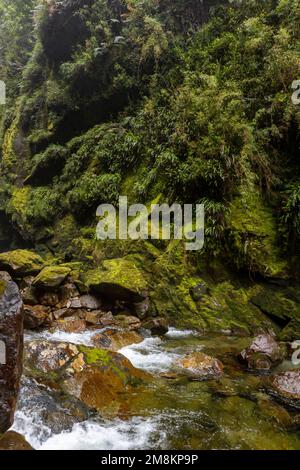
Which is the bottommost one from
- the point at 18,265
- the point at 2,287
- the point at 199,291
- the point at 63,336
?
the point at 63,336

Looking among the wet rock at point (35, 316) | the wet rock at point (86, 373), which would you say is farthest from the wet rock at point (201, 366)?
the wet rock at point (35, 316)

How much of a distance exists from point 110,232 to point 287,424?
794 cm

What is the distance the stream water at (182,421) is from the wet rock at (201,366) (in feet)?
0.64

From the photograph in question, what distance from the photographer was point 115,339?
771 cm

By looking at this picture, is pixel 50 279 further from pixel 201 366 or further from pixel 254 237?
pixel 254 237

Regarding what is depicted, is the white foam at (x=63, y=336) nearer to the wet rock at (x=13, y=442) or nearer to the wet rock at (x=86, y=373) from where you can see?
the wet rock at (x=86, y=373)

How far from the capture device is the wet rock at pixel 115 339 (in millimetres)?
7457

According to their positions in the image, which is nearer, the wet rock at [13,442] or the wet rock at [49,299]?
the wet rock at [13,442]

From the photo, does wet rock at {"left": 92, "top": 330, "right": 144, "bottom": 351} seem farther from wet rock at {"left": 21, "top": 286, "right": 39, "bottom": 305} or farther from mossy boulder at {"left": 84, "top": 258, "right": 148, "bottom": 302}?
wet rock at {"left": 21, "top": 286, "right": 39, "bottom": 305}

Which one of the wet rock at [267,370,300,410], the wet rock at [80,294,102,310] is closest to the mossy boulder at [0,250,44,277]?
the wet rock at [80,294,102,310]

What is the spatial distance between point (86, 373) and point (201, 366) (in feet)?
6.82

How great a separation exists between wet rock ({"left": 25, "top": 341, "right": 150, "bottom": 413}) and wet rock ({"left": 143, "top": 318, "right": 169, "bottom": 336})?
93.6 inches

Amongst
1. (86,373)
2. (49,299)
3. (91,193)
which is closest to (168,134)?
(91,193)

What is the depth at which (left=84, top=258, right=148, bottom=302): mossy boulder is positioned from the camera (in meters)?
9.23
